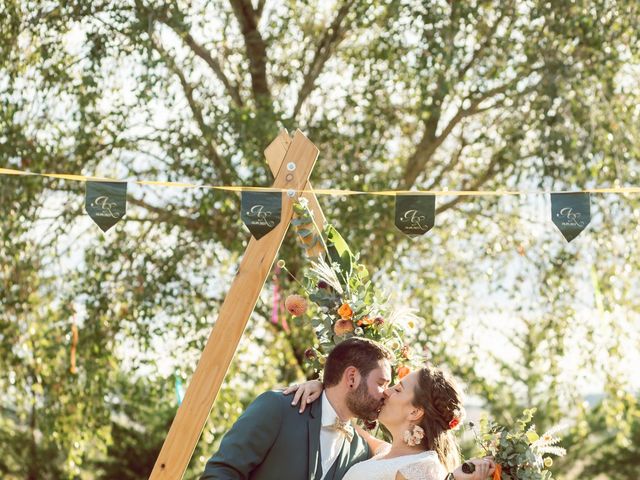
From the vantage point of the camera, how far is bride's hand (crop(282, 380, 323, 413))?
388 centimetres

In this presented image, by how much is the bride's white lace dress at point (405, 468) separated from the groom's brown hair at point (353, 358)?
298 millimetres

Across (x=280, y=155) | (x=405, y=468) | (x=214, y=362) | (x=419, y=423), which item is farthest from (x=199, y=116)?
(x=405, y=468)

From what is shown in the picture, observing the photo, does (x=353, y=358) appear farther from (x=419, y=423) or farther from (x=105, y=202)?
(x=105, y=202)

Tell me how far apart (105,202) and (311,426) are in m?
1.52

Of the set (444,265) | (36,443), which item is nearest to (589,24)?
(444,265)

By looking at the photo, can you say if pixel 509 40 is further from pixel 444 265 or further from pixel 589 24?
pixel 444 265

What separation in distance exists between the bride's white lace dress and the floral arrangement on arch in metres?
0.74

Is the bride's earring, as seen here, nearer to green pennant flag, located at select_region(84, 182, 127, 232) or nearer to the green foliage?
green pennant flag, located at select_region(84, 182, 127, 232)

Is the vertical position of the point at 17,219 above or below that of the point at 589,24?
below

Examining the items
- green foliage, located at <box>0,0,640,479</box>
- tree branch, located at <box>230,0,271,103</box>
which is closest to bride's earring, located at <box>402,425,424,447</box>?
green foliage, located at <box>0,0,640,479</box>

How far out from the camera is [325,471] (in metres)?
3.88

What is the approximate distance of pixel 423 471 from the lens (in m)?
3.60

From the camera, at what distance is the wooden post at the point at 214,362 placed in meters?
4.23

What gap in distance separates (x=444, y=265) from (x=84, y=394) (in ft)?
9.44
